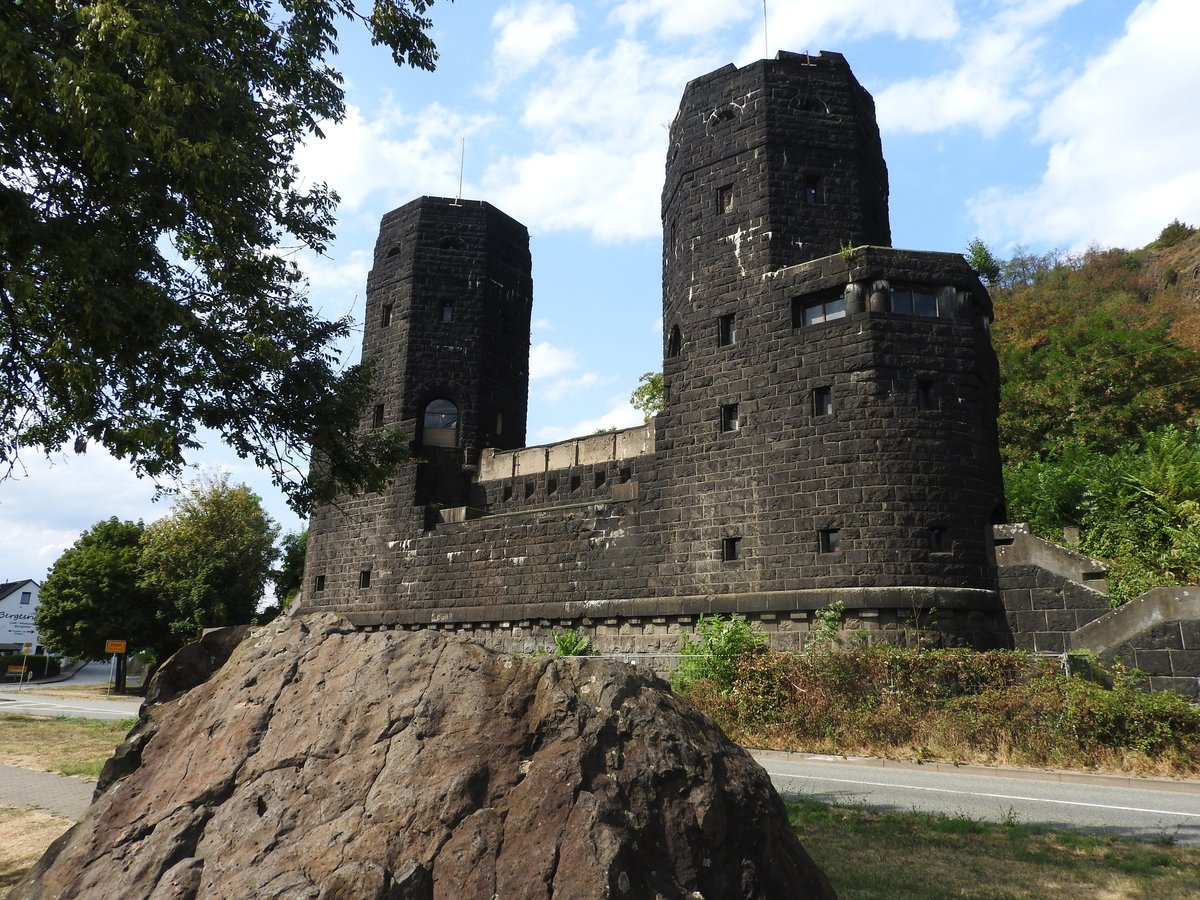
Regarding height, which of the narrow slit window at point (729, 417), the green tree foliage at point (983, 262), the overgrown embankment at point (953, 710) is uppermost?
the green tree foliage at point (983, 262)

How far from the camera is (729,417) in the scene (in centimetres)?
1975

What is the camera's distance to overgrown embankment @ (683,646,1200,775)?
1191cm

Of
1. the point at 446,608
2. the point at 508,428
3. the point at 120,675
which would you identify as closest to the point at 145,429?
the point at 446,608

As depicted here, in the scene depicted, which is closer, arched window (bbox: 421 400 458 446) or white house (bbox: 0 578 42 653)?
arched window (bbox: 421 400 458 446)

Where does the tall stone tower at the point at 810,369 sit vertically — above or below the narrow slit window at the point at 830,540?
above

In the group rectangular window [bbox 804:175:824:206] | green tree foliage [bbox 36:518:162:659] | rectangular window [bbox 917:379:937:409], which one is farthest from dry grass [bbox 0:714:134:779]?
green tree foliage [bbox 36:518:162:659]

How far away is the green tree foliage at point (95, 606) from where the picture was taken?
39.2 meters

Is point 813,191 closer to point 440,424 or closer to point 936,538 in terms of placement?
point 936,538

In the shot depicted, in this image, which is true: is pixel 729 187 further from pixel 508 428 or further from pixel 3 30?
pixel 3 30

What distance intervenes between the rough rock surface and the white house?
6958cm

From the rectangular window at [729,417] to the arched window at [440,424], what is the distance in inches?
376

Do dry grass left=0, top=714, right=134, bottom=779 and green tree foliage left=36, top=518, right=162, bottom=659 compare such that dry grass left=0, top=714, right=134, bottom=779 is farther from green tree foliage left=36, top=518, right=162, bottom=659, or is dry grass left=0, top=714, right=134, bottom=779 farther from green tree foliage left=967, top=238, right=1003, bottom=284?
green tree foliage left=967, top=238, right=1003, bottom=284

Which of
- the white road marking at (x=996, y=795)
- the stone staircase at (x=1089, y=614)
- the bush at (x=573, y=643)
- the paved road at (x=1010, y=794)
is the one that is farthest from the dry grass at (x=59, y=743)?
the stone staircase at (x=1089, y=614)

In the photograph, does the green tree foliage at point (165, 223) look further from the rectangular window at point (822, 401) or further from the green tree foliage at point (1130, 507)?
the green tree foliage at point (1130, 507)
